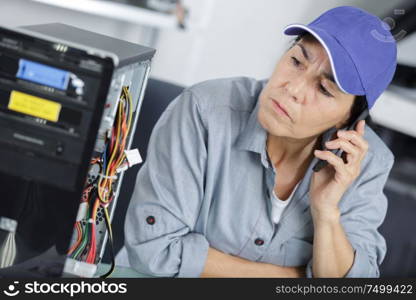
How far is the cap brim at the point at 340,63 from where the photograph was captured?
117 cm

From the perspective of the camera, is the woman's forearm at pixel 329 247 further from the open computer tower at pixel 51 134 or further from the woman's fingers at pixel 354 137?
the open computer tower at pixel 51 134

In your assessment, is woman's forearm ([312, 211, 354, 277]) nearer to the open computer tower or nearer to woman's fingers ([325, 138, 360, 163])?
woman's fingers ([325, 138, 360, 163])

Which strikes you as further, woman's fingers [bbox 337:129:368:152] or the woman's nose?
woman's fingers [bbox 337:129:368:152]

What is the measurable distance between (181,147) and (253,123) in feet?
0.53

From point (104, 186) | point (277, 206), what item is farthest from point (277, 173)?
point (104, 186)

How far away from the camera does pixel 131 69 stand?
0.97 metres

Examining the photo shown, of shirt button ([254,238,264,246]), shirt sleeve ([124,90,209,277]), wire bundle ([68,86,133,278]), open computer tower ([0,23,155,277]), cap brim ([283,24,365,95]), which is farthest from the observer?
shirt button ([254,238,264,246])

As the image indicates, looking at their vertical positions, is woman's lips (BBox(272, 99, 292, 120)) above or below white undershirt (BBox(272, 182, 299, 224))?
above

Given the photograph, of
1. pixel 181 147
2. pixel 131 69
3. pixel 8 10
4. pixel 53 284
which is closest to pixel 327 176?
pixel 181 147

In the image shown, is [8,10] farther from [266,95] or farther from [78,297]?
[78,297]

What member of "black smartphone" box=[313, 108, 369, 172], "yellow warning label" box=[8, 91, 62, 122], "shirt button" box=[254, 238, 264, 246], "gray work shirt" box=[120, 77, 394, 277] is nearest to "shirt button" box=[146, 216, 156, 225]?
"gray work shirt" box=[120, 77, 394, 277]

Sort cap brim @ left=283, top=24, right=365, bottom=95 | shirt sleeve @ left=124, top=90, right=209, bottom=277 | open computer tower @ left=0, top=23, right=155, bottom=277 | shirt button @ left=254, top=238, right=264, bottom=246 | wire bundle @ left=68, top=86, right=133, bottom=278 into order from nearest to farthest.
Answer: open computer tower @ left=0, top=23, right=155, bottom=277 < wire bundle @ left=68, top=86, right=133, bottom=278 < cap brim @ left=283, top=24, right=365, bottom=95 < shirt sleeve @ left=124, top=90, right=209, bottom=277 < shirt button @ left=254, top=238, right=264, bottom=246

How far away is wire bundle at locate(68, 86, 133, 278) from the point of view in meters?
0.99

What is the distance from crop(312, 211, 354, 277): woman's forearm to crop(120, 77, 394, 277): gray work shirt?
3cm
